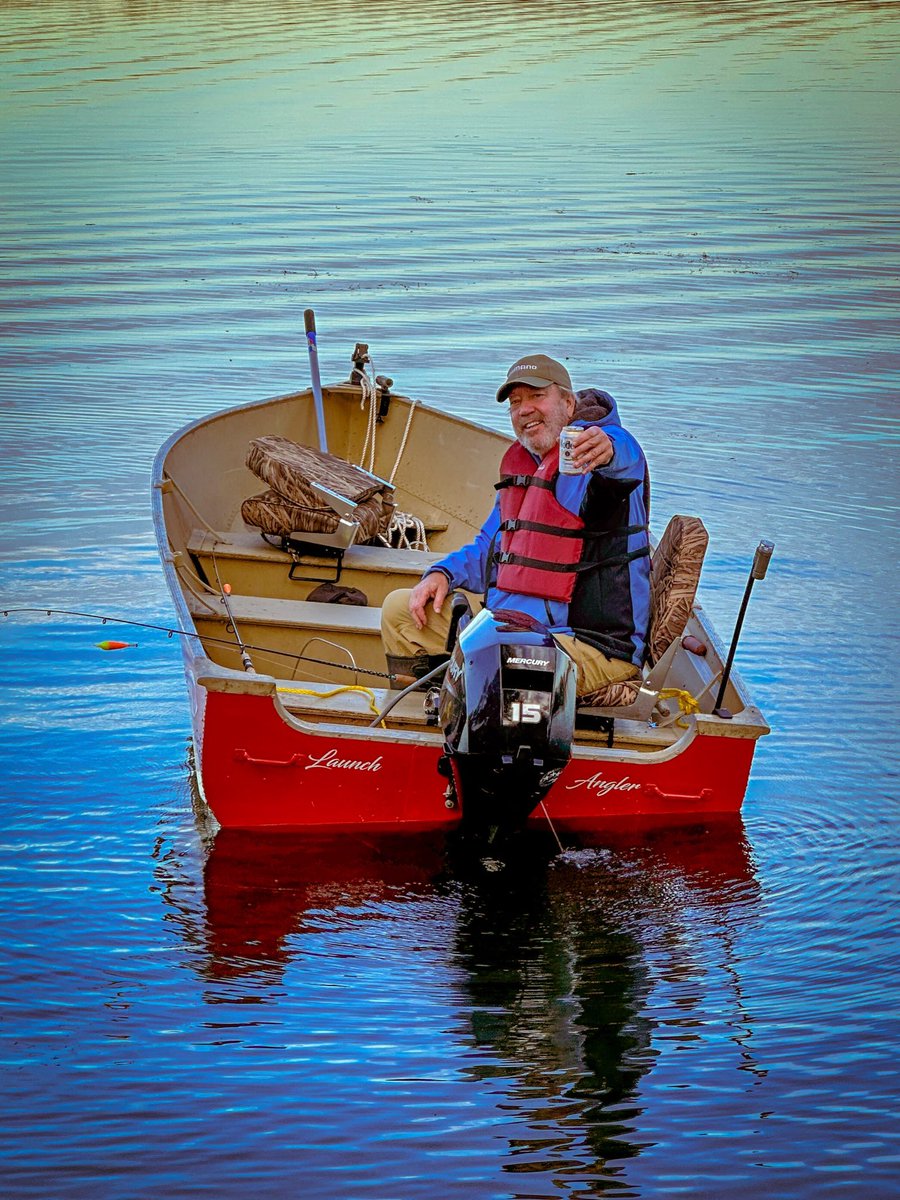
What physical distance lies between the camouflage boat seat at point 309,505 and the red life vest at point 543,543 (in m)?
1.72

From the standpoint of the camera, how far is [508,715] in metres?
4.18

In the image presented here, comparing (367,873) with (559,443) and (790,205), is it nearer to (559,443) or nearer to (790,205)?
(559,443)

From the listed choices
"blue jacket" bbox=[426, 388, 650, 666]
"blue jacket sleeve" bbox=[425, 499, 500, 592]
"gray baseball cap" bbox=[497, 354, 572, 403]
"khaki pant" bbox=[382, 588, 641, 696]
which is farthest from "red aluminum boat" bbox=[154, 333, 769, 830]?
"gray baseball cap" bbox=[497, 354, 572, 403]

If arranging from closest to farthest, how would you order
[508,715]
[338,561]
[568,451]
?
[508,715] < [568,451] < [338,561]

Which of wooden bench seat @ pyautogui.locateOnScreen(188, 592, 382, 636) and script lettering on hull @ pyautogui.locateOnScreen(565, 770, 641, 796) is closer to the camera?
script lettering on hull @ pyautogui.locateOnScreen(565, 770, 641, 796)

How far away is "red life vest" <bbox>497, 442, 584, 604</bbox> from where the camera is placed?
15.7 feet

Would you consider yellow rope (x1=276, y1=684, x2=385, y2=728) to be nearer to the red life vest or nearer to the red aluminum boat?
the red aluminum boat

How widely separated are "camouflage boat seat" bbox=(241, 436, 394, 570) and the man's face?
1723 mm

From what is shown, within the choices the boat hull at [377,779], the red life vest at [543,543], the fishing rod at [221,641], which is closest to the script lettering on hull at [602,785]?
the boat hull at [377,779]

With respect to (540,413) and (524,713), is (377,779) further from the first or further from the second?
(540,413)

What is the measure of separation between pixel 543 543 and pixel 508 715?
2.65ft

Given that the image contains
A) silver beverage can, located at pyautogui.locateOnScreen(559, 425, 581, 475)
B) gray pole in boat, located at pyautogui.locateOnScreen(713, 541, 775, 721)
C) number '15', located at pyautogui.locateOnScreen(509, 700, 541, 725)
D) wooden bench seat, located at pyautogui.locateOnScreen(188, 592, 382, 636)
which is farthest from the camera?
wooden bench seat, located at pyautogui.locateOnScreen(188, 592, 382, 636)

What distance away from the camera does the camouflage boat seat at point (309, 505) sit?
21.6 feet

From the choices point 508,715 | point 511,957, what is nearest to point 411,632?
point 508,715
